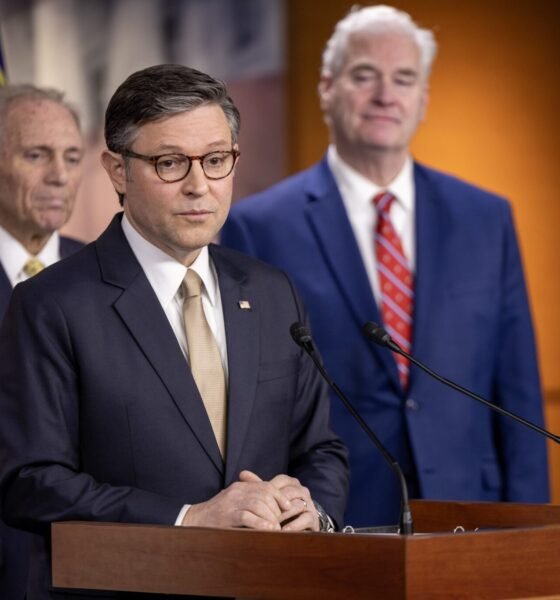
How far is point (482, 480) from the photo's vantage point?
14.1ft

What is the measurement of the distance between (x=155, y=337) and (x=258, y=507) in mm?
412

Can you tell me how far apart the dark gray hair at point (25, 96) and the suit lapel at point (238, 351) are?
1.30 metres

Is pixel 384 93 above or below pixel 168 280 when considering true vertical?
above

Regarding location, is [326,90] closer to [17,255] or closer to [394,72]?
[394,72]

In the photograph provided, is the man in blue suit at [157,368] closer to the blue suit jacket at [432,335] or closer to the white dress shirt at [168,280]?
the white dress shirt at [168,280]

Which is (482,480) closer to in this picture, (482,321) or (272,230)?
(482,321)

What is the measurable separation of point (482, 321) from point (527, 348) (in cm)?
18

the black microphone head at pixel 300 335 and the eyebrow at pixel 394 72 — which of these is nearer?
the black microphone head at pixel 300 335

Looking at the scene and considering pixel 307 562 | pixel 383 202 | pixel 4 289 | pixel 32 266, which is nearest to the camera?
pixel 307 562

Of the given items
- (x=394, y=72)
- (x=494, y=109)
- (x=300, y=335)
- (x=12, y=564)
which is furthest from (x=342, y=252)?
(x=494, y=109)

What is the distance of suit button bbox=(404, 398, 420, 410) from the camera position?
411cm

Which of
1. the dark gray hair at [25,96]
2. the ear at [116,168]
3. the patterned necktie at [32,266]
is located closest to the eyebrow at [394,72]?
the dark gray hair at [25,96]

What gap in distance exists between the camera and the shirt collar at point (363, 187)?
14.3ft

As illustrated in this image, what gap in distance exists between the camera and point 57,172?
13.4 ft
